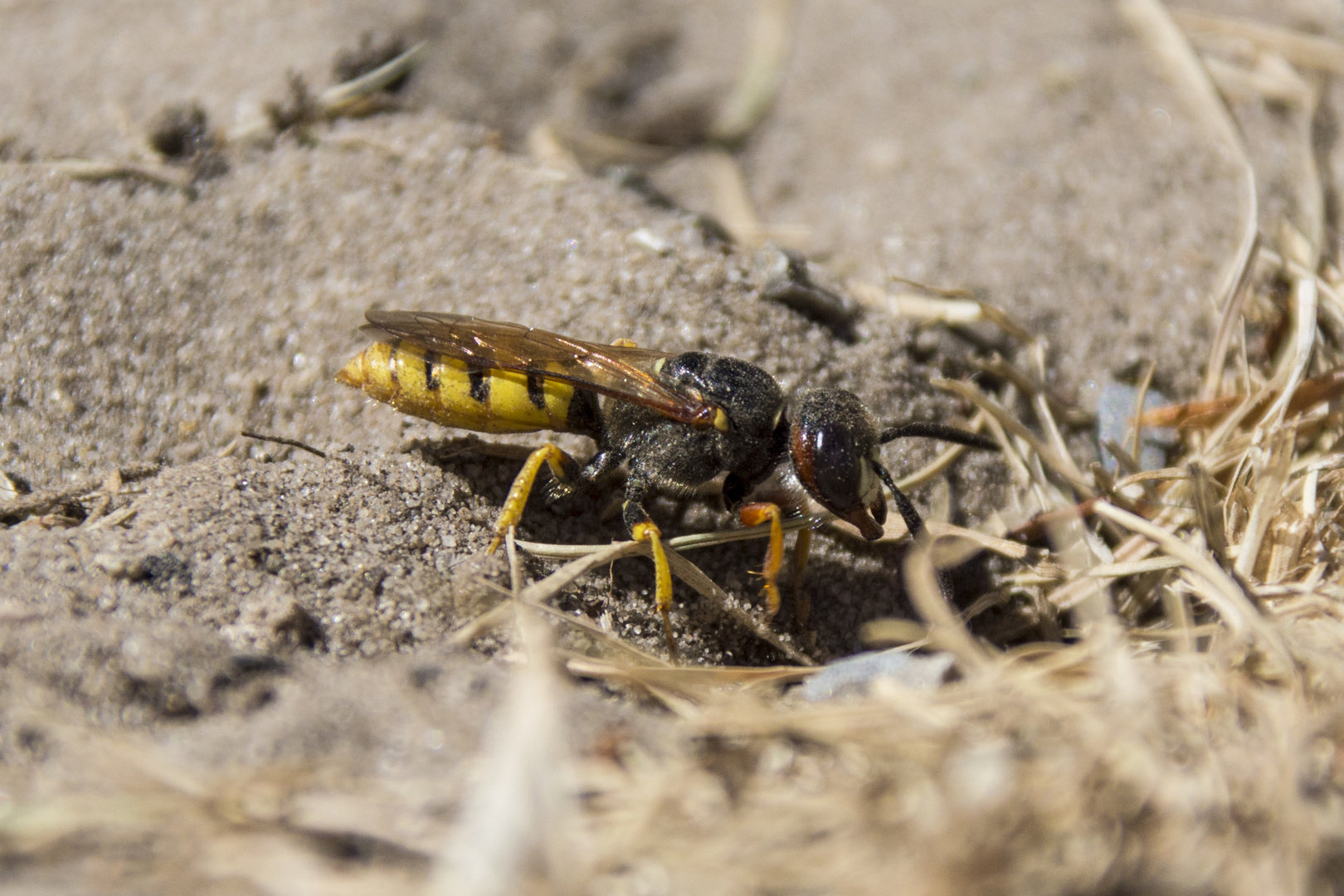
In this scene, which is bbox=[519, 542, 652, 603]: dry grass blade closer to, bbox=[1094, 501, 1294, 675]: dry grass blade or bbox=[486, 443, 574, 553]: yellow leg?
bbox=[486, 443, 574, 553]: yellow leg

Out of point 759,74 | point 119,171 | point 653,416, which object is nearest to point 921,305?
point 653,416

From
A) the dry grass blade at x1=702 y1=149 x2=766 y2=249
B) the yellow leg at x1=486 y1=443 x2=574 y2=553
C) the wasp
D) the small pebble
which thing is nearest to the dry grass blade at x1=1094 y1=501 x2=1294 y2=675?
the wasp

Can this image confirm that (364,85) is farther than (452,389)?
Yes

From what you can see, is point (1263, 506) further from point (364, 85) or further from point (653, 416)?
point (364, 85)

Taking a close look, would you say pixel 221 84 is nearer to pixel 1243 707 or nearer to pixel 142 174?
pixel 142 174

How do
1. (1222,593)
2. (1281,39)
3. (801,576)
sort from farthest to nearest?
(1281,39), (801,576), (1222,593)

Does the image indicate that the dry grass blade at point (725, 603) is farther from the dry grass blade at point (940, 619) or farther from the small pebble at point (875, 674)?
the dry grass blade at point (940, 619)

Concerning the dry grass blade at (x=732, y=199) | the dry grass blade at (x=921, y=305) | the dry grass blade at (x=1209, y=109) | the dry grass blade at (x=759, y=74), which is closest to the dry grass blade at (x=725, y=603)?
the dry grass blade at (x=921, y=305)
